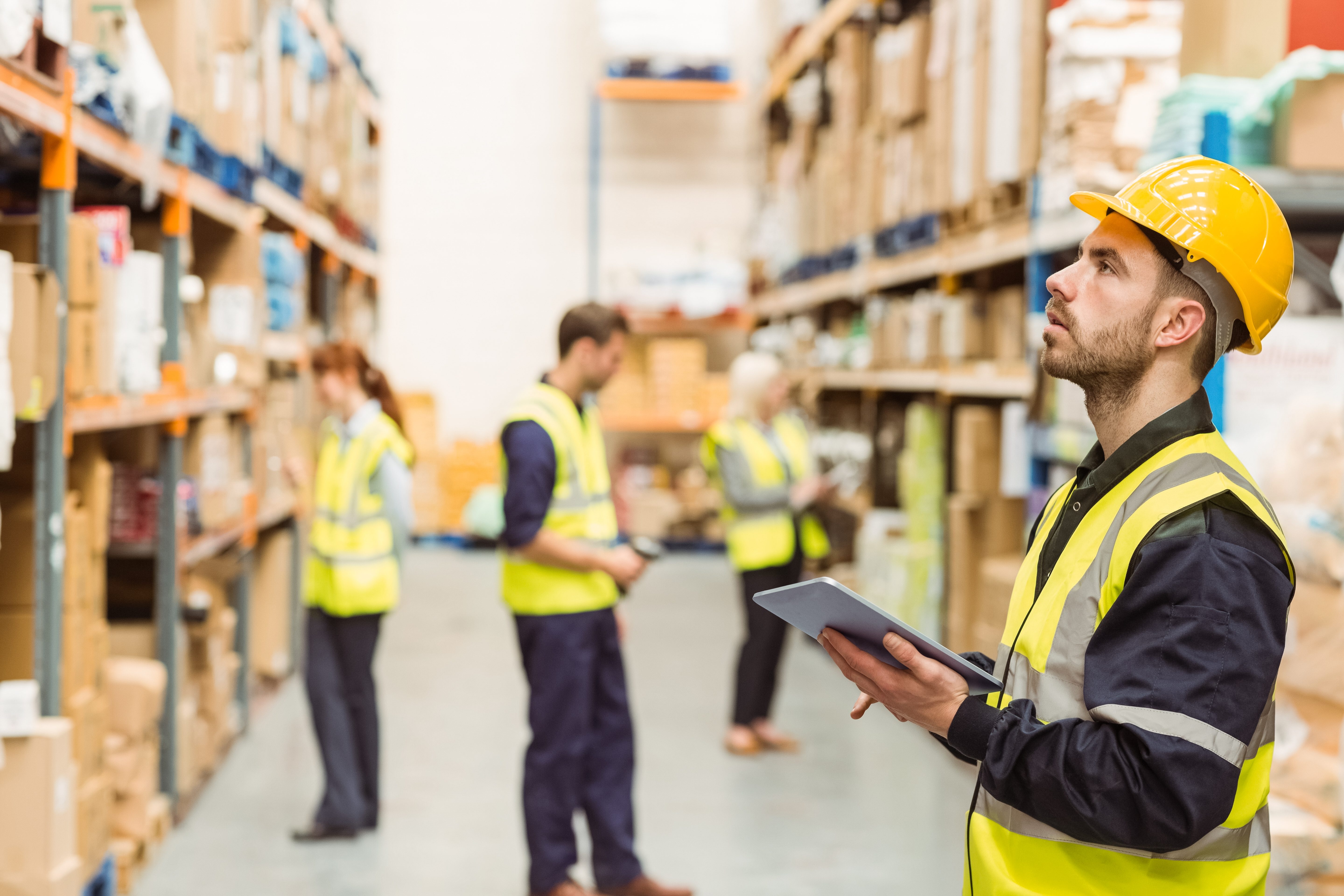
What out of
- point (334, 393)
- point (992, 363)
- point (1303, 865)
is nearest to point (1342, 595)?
point (1303, 865)

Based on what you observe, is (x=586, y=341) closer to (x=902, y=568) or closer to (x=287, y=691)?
(x=902, y=568)

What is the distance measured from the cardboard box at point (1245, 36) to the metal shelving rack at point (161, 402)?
324cm

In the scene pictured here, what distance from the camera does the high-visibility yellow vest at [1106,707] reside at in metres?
1.64

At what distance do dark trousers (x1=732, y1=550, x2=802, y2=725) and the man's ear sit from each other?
414 centimetres

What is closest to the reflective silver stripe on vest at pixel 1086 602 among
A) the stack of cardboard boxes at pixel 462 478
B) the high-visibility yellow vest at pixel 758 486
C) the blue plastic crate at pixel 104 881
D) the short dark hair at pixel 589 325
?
the short dark hair at pixel 589 325

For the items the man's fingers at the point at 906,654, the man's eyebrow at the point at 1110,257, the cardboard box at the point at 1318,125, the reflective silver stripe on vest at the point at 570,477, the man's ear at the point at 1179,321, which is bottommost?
the man's fingers at the point at 906,654

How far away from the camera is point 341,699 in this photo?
4.72 metres

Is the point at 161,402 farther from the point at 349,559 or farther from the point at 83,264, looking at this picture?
the point at 83,264

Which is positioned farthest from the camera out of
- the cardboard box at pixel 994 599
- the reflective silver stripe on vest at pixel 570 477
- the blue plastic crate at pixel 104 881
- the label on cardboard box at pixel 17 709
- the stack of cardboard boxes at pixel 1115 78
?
the cardboard box at pixel 994 599

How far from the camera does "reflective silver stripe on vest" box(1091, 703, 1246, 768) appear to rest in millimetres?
1499

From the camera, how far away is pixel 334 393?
190 inches

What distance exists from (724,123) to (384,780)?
954 centimetres

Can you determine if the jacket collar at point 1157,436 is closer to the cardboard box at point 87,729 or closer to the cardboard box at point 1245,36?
the cardboard box at point 1245,36

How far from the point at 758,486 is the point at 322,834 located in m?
2.52
